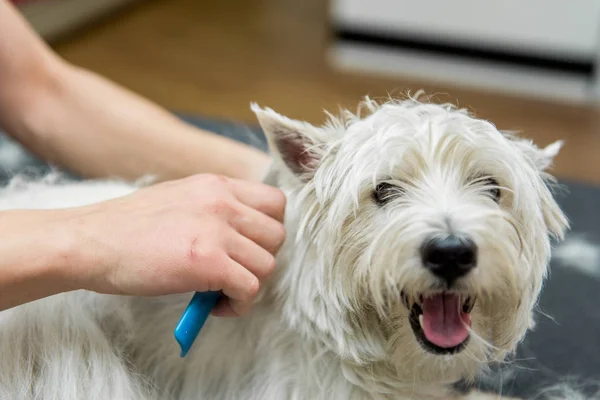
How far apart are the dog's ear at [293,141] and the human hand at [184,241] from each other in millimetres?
43

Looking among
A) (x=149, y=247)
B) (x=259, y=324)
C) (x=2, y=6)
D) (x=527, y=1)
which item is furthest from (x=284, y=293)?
(x=527, y=1)

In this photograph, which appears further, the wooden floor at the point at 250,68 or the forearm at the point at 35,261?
the wooden floor at the point at 250,68

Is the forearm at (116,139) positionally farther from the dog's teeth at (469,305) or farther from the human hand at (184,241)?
the dog's teeth at (469,305)

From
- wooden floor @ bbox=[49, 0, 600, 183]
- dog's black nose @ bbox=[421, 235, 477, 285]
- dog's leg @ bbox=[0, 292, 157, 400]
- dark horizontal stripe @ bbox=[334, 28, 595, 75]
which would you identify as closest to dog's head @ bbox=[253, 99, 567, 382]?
dog's black nose @ bbox=[421, 235, 477, 285]

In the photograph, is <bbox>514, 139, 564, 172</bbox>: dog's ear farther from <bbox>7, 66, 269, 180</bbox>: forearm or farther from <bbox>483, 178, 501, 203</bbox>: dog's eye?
<bbox>7, 66, 269, 180</bbox>: forearm

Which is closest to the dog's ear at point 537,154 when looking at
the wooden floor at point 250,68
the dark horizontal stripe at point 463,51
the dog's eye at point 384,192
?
the dog's eye at point 384,192

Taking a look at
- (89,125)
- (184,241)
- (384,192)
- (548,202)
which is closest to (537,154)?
(548,202)

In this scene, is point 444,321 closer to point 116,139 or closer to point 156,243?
point 156,243

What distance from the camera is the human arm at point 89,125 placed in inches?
34.9

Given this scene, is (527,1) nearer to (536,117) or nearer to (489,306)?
(536,117)

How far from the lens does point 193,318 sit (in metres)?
0.60

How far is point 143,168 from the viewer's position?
Answer: 897 millimetres

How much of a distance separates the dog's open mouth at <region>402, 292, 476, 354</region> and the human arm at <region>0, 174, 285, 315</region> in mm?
131

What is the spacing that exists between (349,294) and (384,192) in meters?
0.09
